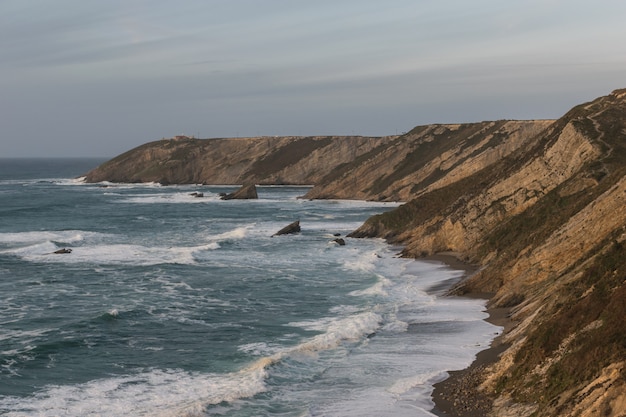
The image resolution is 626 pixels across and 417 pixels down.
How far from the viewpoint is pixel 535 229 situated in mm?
44625

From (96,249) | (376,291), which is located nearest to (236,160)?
(96,249)

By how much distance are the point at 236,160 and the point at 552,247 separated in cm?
13878

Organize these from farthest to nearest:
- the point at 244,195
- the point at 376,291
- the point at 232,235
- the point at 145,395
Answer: the point at 244,195, the point at 232,235, the point at 376,291, the point at 145,395

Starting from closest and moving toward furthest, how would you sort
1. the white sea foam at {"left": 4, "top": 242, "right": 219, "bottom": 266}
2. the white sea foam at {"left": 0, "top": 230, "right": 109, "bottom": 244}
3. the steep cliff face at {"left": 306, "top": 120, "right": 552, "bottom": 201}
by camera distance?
1. the white sea foam at {"left": 4, "top": 242, "right": 219, "bottom": 266}
2. the white sea foam at {"left": 0, "top": 230, "right": 109, "bottom": 244}
3. the steep cliff face at {"left": 306, "top": 120, "right": 552, "bottom": 201}

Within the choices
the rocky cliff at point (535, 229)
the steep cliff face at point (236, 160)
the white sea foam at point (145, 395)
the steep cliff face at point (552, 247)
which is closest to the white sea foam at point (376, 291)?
the rocky cliff at point (535, 229)

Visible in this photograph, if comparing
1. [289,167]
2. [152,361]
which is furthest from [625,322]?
[289,167]

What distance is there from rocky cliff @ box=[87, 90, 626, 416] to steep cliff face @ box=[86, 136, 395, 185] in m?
30.8

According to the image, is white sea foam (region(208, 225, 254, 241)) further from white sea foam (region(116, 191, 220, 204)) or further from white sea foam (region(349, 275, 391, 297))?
white sea foam (region(116, 191, 220, 204))

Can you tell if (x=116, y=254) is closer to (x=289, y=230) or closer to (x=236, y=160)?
(x=289, y=230)

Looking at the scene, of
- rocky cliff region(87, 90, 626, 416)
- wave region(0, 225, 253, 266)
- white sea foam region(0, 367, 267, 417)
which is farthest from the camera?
wave region(0, 225, 253, 266)

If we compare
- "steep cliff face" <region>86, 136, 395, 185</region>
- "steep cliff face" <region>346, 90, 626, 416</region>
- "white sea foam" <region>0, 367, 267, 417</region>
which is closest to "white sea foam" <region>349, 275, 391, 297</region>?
"steep cliff face" <region>346, 90, 626, 416</region>

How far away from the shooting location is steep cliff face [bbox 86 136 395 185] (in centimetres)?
16100

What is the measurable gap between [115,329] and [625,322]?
2313 centimetres

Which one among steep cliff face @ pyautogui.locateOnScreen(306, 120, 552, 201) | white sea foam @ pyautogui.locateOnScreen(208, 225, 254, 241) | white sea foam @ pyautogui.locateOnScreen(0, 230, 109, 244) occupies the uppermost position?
steep cliff face @ pyautogui.locateOnScreen(306, 120, 552, 201)
